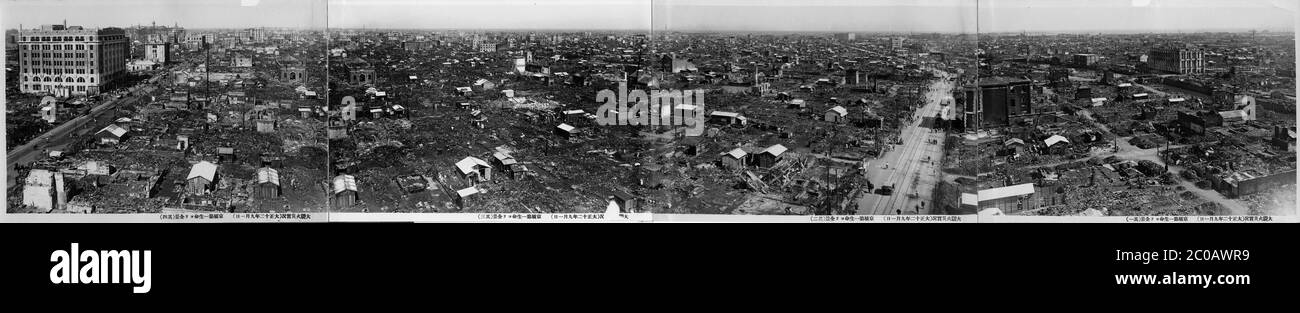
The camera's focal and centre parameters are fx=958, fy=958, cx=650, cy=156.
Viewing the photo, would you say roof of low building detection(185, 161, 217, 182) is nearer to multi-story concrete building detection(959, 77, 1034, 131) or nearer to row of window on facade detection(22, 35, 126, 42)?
row of window on facade detection(22, 35, 126, 42)

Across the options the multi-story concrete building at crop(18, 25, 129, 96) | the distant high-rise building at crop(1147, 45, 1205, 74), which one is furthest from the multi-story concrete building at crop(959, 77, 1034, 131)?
the multi-story concrete building at crop(18, 25, 129, 96)

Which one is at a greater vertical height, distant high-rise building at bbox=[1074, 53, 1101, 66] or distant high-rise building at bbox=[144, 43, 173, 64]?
distant high-rise building at bbox=[144, 43, 173, 64]

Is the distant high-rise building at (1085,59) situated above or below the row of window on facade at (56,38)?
below

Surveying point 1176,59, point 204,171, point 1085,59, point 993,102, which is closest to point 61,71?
point 204,171

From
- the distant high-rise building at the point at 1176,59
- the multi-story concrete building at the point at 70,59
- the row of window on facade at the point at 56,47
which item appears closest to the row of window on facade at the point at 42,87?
the multi-story concrete building at the point at 70,59

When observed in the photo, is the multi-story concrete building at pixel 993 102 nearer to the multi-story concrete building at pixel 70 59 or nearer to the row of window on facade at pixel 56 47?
the multi-story concrete building at pixel 70 59
